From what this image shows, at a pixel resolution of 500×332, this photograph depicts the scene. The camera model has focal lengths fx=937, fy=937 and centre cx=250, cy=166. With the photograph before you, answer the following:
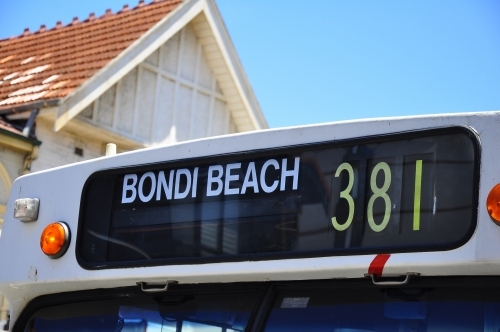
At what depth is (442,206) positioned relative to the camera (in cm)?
265

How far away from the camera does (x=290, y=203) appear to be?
2.98 m

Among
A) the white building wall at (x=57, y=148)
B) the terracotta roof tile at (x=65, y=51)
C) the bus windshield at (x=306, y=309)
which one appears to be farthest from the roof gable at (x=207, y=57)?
the bus windshield at (x=306, y=309)

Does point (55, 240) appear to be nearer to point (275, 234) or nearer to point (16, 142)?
point (275, 234)

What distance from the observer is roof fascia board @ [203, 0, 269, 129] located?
17.6 metres

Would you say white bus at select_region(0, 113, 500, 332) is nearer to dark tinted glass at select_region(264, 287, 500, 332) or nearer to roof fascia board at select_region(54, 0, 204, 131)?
dark tinted glass at select_region(264, 287, 500, 332)

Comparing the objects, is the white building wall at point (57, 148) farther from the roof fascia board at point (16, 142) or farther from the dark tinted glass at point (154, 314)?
the dark tinted glass at point (154, 314)

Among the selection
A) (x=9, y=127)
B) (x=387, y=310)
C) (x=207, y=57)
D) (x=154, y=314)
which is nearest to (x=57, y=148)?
(x=9, y=127)

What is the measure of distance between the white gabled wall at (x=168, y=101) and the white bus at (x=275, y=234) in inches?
468

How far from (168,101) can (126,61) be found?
200 centimetres

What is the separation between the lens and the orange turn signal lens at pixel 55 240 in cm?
353

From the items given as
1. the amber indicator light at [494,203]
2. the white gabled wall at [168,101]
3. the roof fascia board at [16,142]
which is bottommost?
the amber indicator light at [494,203]

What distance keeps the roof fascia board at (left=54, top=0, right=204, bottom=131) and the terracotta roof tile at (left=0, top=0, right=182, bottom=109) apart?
0.41 feet

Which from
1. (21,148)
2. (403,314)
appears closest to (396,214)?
(403,314)

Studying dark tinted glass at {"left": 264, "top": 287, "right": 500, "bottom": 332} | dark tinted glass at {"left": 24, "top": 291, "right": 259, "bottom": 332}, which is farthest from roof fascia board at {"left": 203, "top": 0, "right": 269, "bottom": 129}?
dark tinted glass at {"left": 264, "top": 287, "right": 500, "bottom": 332}
